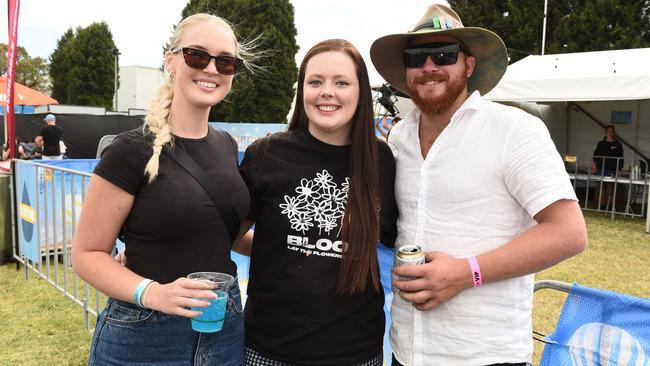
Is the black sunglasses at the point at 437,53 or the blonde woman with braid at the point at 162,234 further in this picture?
the black sunglasses at the point at 437,53

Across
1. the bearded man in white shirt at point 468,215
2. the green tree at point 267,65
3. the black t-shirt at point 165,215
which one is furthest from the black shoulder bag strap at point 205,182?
the green tree at point 267,65

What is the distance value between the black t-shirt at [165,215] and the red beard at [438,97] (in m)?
0.80

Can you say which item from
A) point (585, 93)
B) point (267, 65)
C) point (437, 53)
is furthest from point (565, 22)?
point (437, 53)

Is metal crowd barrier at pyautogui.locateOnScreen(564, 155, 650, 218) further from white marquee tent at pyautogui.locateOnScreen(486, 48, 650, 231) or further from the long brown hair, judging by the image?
the long brown hair

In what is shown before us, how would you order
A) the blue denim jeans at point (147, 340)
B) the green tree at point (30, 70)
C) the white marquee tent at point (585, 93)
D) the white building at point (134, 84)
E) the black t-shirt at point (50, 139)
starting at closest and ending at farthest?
the blue denim jeans at point (147, 340) < the white marquee tent at point (585, 93) < the black t-shirt at point (50, 139) < the green tree at point (30, 70) < the white building at point (134, 84)

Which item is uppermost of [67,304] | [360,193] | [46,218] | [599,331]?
[360,193]

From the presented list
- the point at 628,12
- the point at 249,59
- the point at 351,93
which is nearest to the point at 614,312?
the point at 351,93

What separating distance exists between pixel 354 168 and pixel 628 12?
820 inches

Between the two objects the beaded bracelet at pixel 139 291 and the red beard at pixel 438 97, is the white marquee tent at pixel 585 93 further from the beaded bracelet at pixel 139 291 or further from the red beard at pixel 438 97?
the beaded bracelet at pixel 139 291

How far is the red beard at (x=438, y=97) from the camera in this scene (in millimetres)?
1827

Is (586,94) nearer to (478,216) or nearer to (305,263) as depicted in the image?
(478,216)

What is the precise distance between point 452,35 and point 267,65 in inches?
971

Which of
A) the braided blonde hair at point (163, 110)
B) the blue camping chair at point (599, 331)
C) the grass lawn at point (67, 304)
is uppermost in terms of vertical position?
the braided blonde hair at point (163, 110)

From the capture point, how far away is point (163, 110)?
179cm
